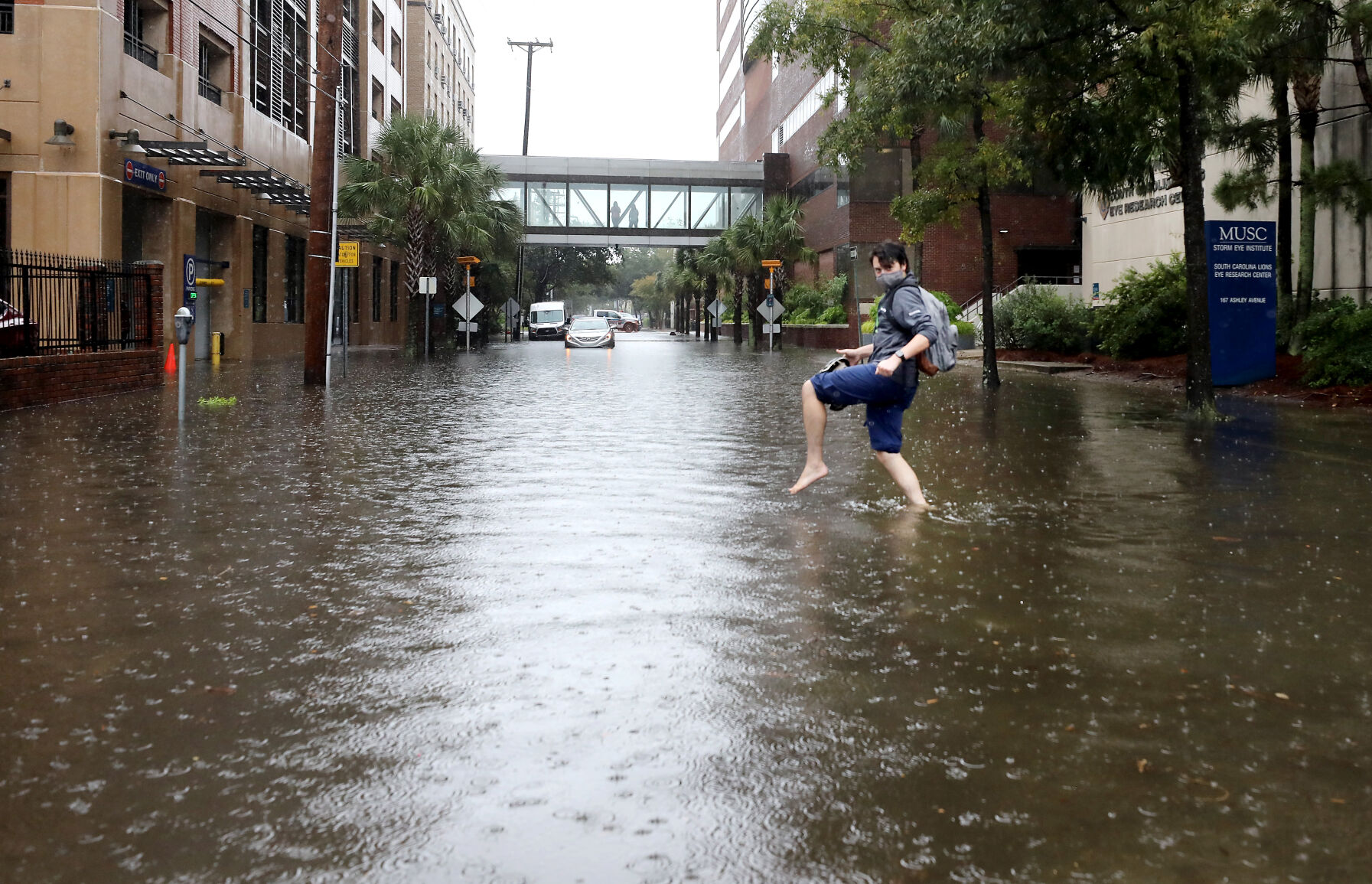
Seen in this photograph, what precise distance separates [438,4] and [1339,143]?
175 ft

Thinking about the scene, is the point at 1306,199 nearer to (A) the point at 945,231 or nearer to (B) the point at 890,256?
(B) the point at 890,256

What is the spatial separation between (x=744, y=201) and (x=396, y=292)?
63.9 ft

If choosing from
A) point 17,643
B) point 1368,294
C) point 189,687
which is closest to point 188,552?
point 17,643

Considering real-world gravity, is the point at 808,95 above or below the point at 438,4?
below

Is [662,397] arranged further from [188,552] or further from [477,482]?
[188,552]

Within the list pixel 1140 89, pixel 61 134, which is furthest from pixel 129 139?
pixel 1140 89

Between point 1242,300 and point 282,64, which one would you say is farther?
point 282,64

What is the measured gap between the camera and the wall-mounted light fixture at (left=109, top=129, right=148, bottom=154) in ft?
88.2

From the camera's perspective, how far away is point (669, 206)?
238 feet

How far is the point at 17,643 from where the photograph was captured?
209 inches

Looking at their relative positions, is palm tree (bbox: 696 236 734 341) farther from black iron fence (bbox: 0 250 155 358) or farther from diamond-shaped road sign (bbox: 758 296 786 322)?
black iron fence (bbox: 0 250 155 358)

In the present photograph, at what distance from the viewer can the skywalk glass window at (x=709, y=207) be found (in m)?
72.6

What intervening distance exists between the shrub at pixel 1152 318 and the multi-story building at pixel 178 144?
1610 cm

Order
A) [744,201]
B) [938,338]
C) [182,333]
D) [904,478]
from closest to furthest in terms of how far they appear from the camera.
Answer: [938,338] → [904,478] → [182,333] → [744,201]
